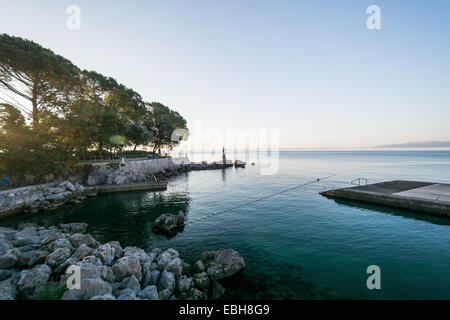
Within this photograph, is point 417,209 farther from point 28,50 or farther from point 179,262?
point 28,50

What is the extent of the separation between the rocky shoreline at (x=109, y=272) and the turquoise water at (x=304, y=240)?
3.90 feet

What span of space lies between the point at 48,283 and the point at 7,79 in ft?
121

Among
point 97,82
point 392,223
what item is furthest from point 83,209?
point 97,82

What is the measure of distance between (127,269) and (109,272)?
2.29ft

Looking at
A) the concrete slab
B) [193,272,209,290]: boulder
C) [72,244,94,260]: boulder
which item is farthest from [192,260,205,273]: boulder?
the concrete slab

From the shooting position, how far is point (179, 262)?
341 inches

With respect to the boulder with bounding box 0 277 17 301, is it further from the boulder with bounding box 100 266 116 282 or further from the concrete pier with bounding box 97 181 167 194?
the concrete pier with bounding box 97 181 167 194

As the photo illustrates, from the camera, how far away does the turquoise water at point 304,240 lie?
8.01 m

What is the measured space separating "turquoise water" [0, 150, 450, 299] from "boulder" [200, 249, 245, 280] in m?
0.44

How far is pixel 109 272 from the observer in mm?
7492

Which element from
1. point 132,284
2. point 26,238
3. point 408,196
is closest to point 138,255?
point 132,284

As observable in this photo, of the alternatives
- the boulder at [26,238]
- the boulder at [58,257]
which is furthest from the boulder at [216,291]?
the boulder at [26,238]

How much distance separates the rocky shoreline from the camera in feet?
20.7

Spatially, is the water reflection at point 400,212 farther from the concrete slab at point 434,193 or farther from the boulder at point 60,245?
the boulder at point 60,245
